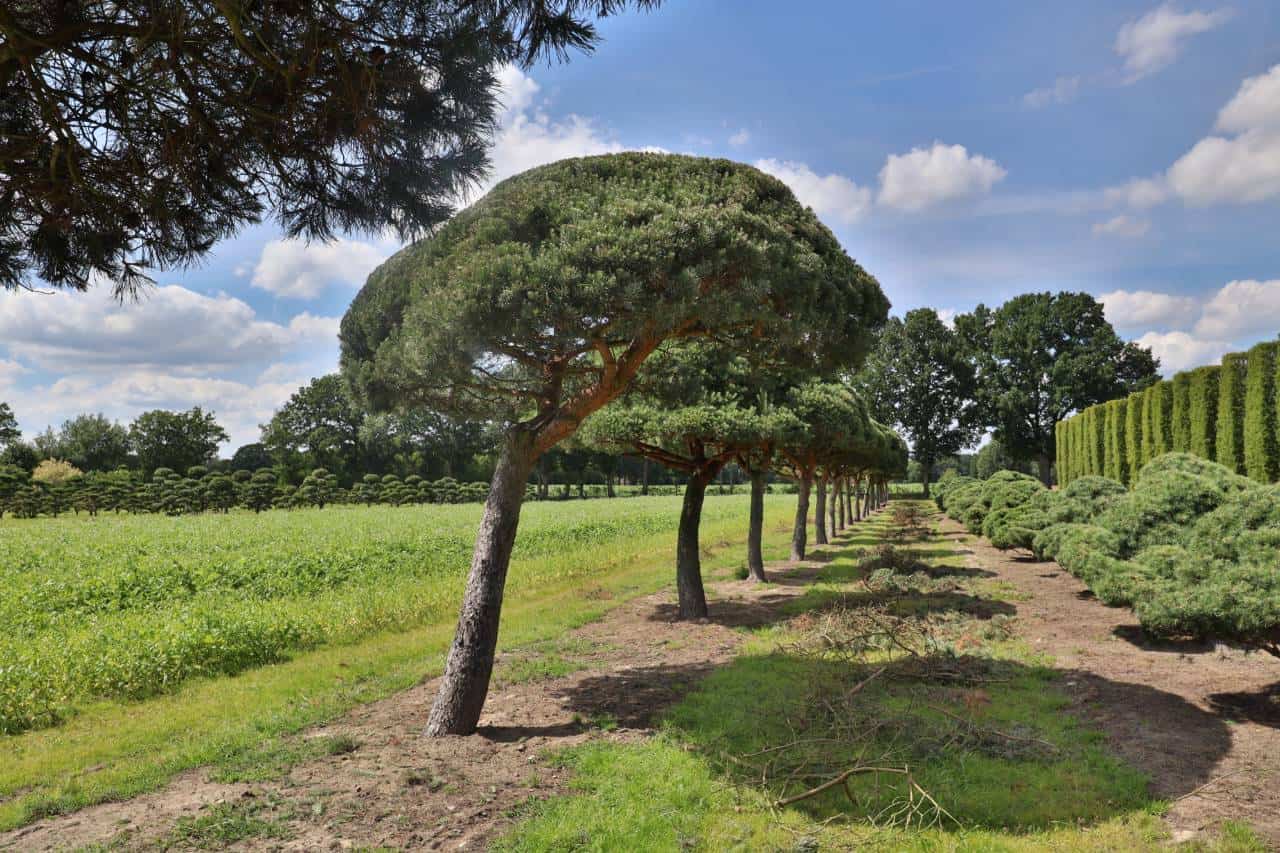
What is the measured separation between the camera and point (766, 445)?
1388 cm

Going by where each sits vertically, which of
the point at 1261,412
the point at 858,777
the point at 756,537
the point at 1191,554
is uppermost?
the point at 1261,412

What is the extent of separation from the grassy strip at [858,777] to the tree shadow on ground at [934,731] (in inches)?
0.8

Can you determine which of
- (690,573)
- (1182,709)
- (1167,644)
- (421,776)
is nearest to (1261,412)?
(1167,644)

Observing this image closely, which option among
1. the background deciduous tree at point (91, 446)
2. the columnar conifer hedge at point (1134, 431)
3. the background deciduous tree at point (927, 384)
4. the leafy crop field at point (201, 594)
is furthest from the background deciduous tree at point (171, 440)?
the columnar conifer hedge at point (1134, 431)

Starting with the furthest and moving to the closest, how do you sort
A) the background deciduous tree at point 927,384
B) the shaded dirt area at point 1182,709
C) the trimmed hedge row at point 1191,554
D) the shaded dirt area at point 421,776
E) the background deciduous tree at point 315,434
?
the background deciduous tree at point 315,434, the background deciduous tree at point 927,384, the trimmed hedge row at point 1191,554, the shaded dirt area at point 1182,709, the shaded dirt area at point 421,776

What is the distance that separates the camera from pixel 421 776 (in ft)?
17.4

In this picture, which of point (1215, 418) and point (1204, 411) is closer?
point (1204, 411)

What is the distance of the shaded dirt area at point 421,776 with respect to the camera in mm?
4504

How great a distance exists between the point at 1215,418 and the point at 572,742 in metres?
18.9

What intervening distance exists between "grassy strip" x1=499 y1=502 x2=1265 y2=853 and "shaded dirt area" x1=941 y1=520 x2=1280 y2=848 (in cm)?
26

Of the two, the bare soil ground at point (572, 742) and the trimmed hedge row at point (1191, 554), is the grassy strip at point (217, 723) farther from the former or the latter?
the trimmed hedge row at point (1191, 554)

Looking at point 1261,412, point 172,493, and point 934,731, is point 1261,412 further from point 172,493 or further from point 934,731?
point 172,493

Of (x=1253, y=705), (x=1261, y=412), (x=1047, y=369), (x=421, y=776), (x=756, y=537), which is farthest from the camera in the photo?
(x=1047, y=369)

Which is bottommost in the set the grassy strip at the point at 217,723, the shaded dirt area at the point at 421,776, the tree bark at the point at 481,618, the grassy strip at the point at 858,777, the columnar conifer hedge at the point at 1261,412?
the grassy strip at the point at 217,723
